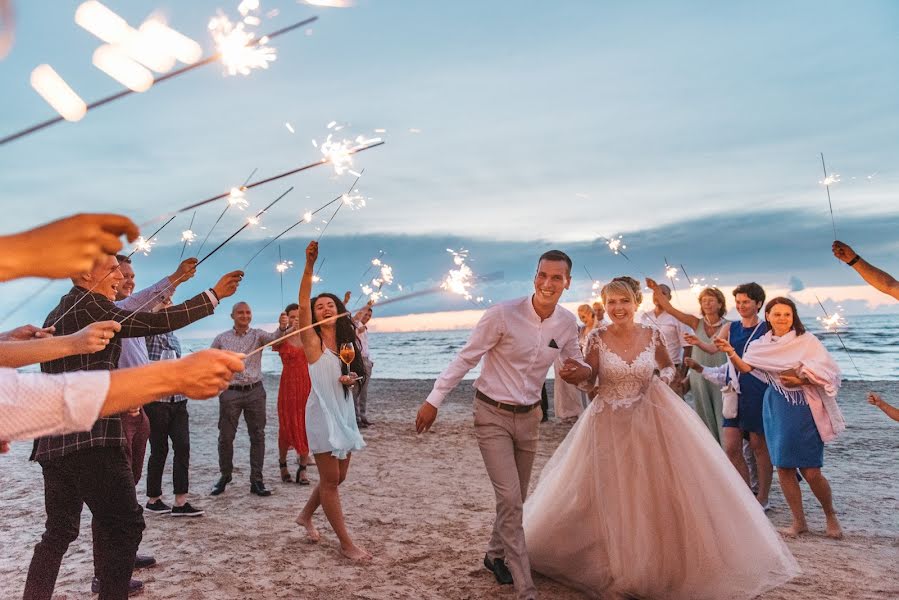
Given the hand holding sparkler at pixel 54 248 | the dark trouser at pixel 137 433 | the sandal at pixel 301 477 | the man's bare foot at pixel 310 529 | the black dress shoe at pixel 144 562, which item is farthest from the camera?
the sandal at pixel 301 477

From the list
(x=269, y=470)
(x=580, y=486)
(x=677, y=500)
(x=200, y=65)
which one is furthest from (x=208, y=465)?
(x=200, y=65)

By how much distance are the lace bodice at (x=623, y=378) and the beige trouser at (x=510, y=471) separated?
520 millimetres

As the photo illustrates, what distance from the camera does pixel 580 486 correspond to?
4902 mm

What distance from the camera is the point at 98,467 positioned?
12.0ft

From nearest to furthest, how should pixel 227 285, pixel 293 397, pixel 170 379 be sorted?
1. pixel 170 379
2. pixel 227 285
3. pixel 293 397

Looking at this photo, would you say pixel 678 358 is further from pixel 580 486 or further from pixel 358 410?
pixel 358 410

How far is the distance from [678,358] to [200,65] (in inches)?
321

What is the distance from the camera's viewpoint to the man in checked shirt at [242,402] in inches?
315

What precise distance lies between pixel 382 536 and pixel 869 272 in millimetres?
4398

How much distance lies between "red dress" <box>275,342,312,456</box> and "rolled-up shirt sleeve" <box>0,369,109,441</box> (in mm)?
6903

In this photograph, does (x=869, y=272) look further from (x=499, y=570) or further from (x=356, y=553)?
(x=356, y=553)

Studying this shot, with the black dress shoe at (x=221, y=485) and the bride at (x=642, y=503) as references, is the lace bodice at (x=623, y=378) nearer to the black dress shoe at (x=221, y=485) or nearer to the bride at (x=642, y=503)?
the bride at (x=642, y=503)

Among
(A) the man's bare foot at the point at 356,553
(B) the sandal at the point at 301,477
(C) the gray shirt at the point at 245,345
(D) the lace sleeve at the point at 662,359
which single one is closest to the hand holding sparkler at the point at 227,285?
(A) the man's bare foot at the point at 356,553

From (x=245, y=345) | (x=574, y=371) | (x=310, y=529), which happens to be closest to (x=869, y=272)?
(x=574, y=371)
